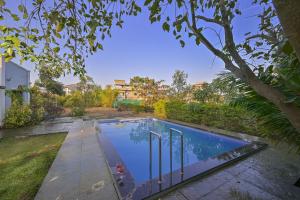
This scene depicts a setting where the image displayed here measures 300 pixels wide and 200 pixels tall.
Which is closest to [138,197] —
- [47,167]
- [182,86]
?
[47,167]

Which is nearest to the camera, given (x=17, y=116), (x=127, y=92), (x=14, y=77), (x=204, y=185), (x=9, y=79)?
(x=204, y=185)

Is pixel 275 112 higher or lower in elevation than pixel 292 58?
lower

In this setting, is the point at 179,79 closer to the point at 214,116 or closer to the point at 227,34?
the point at 214,116

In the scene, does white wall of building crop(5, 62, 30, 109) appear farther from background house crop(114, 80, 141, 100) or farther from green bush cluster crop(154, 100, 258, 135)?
background house crop(114, 80, 141, 100)

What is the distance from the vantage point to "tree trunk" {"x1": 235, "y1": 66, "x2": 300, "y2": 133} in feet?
3.09

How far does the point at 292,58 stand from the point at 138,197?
8.85 ft

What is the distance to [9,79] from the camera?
876 cm

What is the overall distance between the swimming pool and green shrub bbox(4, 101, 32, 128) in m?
4.30

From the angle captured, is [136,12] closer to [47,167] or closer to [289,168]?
[47,167]

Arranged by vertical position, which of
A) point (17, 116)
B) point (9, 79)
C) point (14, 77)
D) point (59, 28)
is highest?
point (14, 77)

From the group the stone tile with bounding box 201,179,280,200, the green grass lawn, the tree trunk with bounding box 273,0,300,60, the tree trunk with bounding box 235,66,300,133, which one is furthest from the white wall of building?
the tree trunk with bounding box 273,0,300,60

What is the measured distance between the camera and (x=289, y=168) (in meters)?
3.55

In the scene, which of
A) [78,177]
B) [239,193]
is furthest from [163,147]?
[239,193]

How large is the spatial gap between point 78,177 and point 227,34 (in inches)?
142
